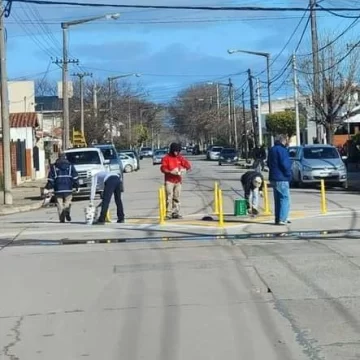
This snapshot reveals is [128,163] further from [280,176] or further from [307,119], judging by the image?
[280,176]

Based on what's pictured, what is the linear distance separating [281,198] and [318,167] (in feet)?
53.3

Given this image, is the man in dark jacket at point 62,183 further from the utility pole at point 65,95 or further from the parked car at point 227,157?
the parked car at point 227,157

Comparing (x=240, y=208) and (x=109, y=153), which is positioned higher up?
(x=109, y=153)

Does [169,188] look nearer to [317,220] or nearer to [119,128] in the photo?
[317,220]

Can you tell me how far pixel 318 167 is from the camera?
3253cm

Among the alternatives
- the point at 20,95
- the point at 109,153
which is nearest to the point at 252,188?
the point at 109,153

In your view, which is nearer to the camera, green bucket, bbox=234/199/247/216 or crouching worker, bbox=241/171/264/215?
crouching worker, bbox=241/171/264/215

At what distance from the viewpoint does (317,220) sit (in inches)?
714

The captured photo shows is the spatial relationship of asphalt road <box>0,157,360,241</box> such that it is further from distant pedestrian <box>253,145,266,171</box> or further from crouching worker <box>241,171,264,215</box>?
distant pedestrian <box>253,145,266,171</box>

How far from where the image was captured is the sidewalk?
Answer: 26828 millimetres

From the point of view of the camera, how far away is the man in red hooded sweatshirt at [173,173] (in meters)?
18.8

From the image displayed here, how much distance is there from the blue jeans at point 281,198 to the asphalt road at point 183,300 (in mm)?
2037

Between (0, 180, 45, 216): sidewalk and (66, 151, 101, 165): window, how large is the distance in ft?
6.43

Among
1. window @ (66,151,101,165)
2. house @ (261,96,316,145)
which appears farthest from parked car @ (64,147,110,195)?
house @ (261,96,316,145)
